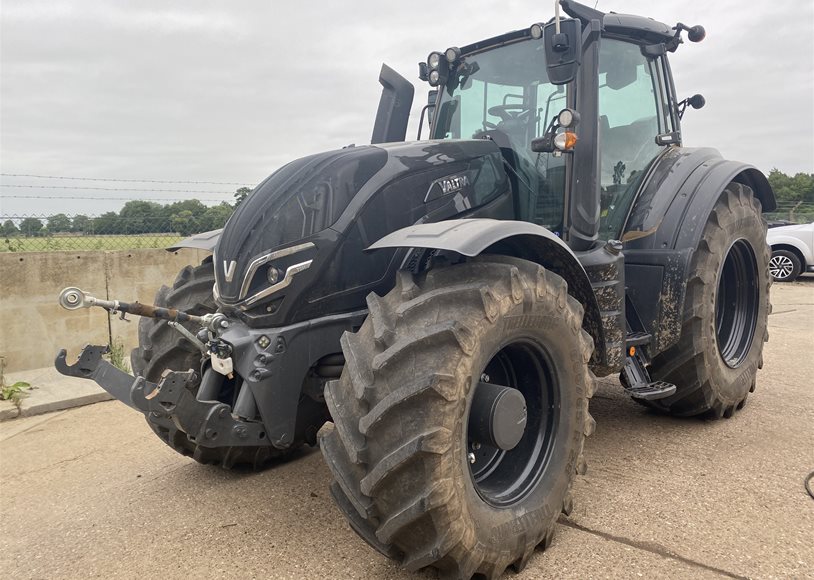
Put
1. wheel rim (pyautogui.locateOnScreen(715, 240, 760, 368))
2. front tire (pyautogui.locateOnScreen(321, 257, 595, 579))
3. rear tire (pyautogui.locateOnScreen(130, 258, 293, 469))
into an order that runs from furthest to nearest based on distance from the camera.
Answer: wheel rim (pyautogui.locateOnScreen(715, 240, 760, 368)) → rear tire (pyautogui.locateOnScreen(130, 258, 293, 469)) → front tire (pyautogui.locateOnScreen(321, 257, 595, 579))

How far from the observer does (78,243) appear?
7676mm

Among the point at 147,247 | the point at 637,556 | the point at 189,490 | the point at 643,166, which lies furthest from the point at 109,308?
the point at 147,247

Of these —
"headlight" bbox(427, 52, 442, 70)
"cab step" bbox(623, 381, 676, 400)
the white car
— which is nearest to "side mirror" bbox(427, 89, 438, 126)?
"headlight" bbox(427, 52, 442, 70)

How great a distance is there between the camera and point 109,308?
8.66 feet

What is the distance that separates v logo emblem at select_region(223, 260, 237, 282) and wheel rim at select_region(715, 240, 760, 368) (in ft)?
11.7

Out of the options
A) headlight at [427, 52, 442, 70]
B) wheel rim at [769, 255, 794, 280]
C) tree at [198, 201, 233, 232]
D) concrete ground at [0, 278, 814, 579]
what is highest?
headlight at [427, 52, 442, 70]

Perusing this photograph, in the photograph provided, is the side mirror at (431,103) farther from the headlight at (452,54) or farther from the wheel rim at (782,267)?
the wheel rim at (782,267)

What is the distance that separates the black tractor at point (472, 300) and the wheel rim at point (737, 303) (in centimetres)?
4

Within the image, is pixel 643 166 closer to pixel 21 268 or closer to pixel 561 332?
pixel 561 332

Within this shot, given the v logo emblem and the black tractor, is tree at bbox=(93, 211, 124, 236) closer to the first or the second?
the black tractor

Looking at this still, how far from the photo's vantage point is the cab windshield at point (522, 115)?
3770 millimetres

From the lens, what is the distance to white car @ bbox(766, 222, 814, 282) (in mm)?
13586

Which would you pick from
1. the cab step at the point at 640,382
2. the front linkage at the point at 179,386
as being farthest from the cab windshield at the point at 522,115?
the front linkage at the point at 179,386

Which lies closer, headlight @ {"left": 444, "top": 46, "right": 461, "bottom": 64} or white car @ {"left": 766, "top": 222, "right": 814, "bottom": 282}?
headlight @ {"left": 444, "top": 46, "right": 461, "bottom": 64}
